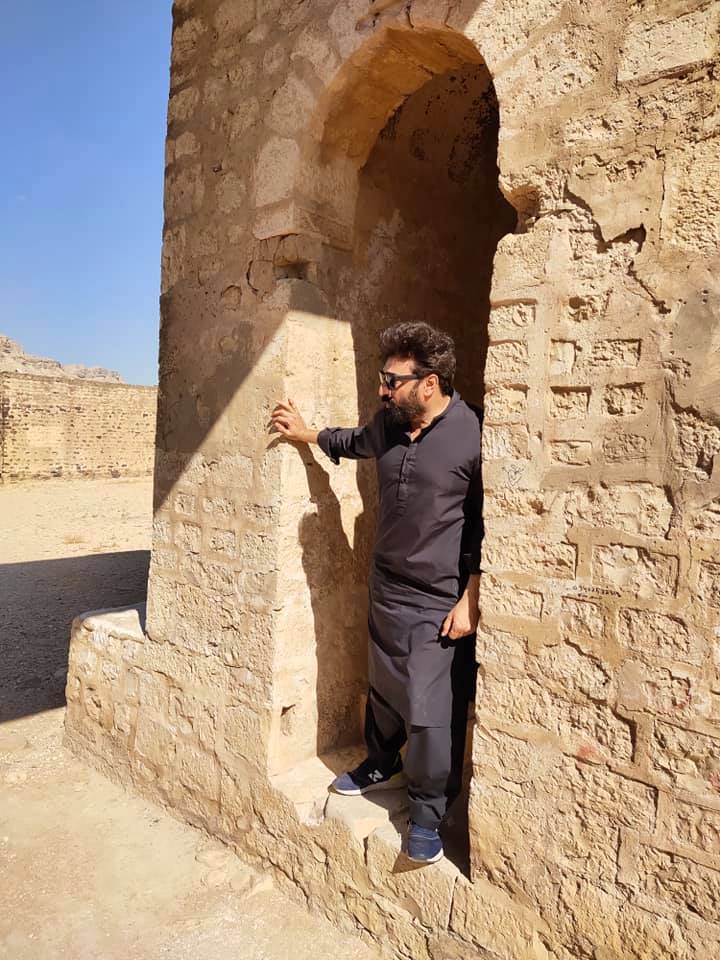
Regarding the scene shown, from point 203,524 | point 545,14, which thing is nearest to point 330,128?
point 545,14

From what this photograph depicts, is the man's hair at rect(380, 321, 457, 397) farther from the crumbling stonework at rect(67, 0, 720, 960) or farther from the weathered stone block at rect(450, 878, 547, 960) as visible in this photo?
the weathered stone block at rect(450, 878, 547, 960)

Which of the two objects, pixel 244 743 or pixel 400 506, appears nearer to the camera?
pixel 400 506

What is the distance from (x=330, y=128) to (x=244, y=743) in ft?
8.29

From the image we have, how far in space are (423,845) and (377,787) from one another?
1.46ft

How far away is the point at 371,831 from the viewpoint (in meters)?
2.52

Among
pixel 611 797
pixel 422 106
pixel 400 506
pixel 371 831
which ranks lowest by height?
pixel 371 831

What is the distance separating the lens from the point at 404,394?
2480 mm

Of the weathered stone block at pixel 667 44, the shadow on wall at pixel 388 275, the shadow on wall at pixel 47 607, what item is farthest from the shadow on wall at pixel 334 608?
the shadow on wall at pixel 47 607

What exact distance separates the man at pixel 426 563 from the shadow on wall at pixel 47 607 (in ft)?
Result: 10.0

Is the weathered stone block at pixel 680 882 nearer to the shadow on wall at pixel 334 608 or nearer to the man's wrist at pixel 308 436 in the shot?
the shadow on wall at pixel 334 608

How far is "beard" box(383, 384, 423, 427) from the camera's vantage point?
97.6 inches

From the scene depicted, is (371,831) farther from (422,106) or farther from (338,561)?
(422,106)

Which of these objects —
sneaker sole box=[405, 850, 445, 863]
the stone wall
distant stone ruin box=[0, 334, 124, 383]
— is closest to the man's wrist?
sneaker sole box=[405, 850, 445, 863]

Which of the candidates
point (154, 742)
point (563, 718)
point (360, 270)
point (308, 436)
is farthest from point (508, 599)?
point (154, 742)
